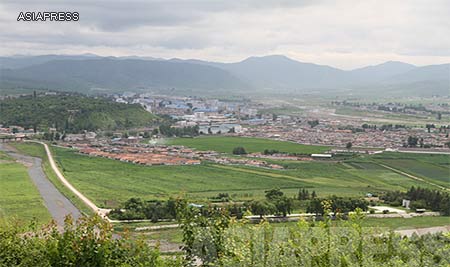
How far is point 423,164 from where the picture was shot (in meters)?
17.7

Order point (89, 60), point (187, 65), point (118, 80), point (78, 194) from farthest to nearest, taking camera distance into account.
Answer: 1. point (187, 65)
2. point (89, 60)
3. point (118, 80)
4. point (78, 194)

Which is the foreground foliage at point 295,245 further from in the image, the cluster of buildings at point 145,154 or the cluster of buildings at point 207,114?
the cluster of buildings at point 207,114

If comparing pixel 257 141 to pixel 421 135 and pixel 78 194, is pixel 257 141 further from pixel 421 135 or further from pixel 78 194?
pixel 78 194

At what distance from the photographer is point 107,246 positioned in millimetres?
3381

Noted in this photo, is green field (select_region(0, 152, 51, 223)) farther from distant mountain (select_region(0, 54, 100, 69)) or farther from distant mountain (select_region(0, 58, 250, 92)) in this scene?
distant mountain (select_region(0, 54, 100, 69))

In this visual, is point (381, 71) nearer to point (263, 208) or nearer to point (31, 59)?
point (31, 59)

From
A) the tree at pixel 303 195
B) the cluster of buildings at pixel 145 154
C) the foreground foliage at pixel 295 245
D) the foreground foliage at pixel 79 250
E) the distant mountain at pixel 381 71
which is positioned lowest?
the tree at pixel 303 195

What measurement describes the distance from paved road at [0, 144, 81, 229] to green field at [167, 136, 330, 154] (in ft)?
24.4

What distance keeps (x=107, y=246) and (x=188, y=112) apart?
3696 cm

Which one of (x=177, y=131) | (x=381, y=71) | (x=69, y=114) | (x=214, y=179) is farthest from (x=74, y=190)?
(x=381, y=71)

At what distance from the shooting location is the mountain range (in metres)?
68.2

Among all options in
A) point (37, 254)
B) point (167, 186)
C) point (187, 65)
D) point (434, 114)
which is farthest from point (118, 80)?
point (37, 254)

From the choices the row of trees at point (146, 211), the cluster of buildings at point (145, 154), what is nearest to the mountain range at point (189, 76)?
the cluster of buildings at point (145, 154)

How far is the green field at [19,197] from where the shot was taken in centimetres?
1023
